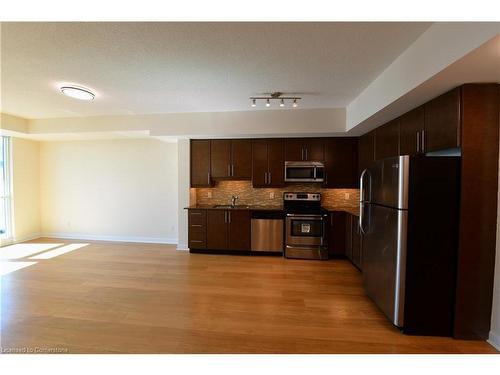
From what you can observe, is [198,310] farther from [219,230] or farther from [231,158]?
[231,158]

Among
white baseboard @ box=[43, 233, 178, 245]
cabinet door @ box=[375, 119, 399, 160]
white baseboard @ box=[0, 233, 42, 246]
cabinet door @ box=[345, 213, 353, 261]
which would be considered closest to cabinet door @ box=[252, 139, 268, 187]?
cabinet door @ box=[345, 213, 353, 261]

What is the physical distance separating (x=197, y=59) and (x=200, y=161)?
2.42 meters

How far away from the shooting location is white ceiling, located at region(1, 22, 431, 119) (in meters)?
1.73

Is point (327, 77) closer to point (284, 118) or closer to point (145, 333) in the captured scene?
point (284, 118)

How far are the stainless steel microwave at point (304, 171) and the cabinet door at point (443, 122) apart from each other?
193 centimetres

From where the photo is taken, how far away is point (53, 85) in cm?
281

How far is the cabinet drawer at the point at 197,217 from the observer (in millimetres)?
4266

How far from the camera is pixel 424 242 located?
6.51 feet

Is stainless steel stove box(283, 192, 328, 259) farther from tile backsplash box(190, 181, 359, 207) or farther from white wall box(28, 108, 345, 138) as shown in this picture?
white wall box(28, 108, 345, 138)

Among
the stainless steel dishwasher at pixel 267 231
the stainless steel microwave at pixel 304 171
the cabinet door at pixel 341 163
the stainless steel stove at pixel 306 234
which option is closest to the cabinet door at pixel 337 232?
the stainless steel stove at pixel 306 234

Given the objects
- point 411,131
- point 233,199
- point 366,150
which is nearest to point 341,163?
point 366,150

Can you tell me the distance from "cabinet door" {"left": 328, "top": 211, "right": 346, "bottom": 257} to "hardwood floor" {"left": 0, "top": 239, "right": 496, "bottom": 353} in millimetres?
309

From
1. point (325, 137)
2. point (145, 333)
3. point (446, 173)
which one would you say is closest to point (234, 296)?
point (145, 333)

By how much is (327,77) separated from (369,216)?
1.70 m
